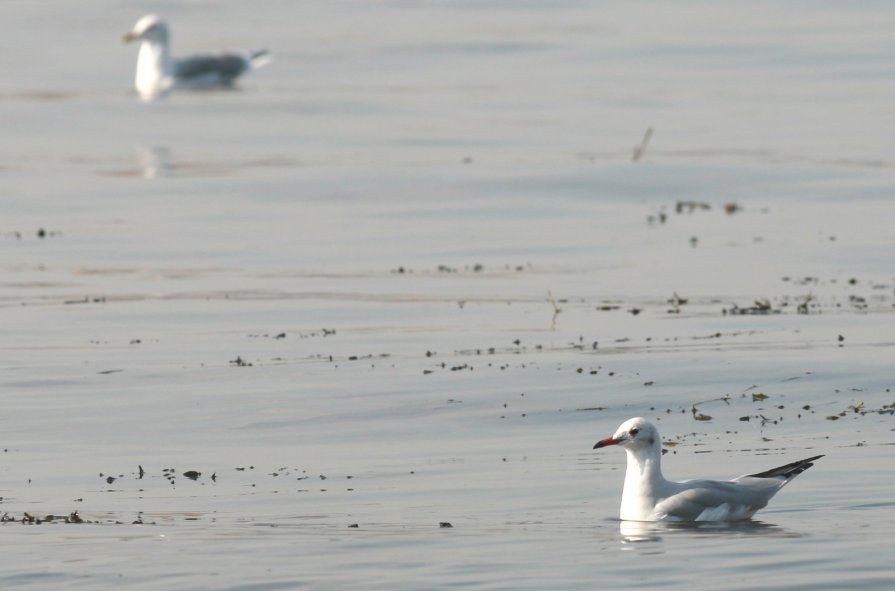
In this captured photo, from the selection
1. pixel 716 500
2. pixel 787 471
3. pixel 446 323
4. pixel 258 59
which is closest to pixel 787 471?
pixel 787 471

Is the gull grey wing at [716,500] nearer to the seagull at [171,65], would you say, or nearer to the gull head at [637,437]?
the gull head at [637,437]

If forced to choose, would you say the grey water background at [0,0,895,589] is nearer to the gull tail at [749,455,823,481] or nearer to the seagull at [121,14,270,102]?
the gull tail at [749,455,823,481]

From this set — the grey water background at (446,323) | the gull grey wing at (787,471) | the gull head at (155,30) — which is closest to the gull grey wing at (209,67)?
the gull head at (155,30)

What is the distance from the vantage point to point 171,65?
148ft

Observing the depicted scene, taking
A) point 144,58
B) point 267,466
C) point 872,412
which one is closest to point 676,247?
point 872,412

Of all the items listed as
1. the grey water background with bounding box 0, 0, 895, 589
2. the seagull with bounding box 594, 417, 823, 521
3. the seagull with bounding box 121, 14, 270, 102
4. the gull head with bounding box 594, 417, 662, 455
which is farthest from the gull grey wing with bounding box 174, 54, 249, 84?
the seagull with bounding box 594, 417, 823, 521

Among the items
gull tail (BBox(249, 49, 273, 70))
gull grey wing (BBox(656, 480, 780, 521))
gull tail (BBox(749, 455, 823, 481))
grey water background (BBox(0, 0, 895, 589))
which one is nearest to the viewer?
grey water background (BBox(0, 0, 895, 589))

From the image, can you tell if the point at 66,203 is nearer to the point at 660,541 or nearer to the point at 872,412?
the point at 872,412

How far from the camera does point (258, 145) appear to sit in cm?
3475

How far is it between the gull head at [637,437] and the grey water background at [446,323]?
1.46 ft

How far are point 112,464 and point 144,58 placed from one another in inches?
1255

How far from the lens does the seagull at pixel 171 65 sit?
44.7m

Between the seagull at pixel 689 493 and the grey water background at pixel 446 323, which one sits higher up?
the grey water background at pixel 446 323

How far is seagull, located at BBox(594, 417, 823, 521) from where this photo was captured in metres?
12.2
